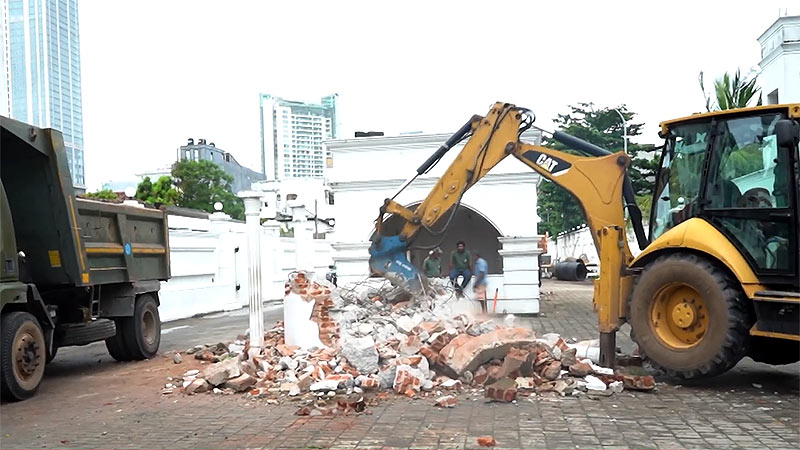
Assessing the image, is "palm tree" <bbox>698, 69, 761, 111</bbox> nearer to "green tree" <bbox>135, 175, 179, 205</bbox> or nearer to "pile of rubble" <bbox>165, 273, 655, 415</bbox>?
"pile of rubble" <bbox>165, 273, 655, 415</bbox>

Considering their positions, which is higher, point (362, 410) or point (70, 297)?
point (70, 297)

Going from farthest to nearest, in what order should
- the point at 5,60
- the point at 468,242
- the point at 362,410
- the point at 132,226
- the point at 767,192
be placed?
the point at 5,60 < the point at 468,242 < the point at 132,226 < the point at 767,192 < the point at 362,410

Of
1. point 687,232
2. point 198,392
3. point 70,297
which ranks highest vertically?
point 687,232

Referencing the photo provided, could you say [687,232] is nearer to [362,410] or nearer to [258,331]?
[362,410]

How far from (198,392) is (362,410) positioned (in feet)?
7.00

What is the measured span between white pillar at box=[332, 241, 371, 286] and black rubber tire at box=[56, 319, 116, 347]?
6.64 meters

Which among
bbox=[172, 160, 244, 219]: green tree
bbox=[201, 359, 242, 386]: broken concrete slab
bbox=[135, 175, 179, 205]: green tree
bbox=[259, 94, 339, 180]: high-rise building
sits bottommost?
bbox=[201, 359, 242, 386]: broken concrete slab

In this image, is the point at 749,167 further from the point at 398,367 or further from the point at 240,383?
the point at 240,383

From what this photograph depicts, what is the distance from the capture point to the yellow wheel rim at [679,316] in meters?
6.90

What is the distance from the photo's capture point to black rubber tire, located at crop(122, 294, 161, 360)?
9.53m

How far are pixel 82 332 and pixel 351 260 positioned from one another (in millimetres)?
7250

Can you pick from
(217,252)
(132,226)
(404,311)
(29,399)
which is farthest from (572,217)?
(29,399)

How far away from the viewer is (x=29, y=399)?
7164 mm

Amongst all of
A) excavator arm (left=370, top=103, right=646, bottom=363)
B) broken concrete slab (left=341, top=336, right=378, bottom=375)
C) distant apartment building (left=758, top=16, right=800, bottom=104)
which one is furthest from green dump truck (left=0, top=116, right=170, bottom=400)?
distant apartment building (left=758, top=16, right=800, bottom=104)
